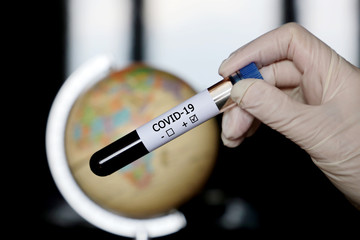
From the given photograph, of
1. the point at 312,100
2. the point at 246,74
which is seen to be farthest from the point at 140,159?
the point at 312,100

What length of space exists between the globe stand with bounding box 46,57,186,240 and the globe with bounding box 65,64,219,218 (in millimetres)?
22

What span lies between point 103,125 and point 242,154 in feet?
3.60

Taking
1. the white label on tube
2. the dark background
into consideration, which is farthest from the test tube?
the dark background

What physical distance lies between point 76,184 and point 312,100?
1.87 ft

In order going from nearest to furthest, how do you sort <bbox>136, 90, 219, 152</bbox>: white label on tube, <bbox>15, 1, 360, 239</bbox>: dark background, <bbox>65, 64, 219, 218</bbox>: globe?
<bbox>136, 90, 219, 152</bbox>: white label on tube → <bbox>65, 64, 219, 218</bbox>: globe → <bbox>15, 1, 360, 239</bbox>: dark background

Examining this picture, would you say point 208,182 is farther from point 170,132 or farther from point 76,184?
point 170,132

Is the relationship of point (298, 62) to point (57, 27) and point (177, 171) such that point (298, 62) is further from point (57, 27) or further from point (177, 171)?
point (57, 27)

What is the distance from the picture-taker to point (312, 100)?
809 mm

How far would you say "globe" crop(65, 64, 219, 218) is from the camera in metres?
0.76

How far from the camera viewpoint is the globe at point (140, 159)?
756 mm

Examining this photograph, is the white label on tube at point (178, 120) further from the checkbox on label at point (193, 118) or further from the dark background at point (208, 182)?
the dark background at point (208, 182)

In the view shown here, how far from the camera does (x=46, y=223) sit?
5.09 ft

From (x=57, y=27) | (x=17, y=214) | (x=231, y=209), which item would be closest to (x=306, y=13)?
(x=231, y=209)

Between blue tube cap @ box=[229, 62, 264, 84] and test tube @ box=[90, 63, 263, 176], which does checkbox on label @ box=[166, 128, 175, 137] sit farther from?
blue tube cap @ box=[229, 62, 264, 84]
